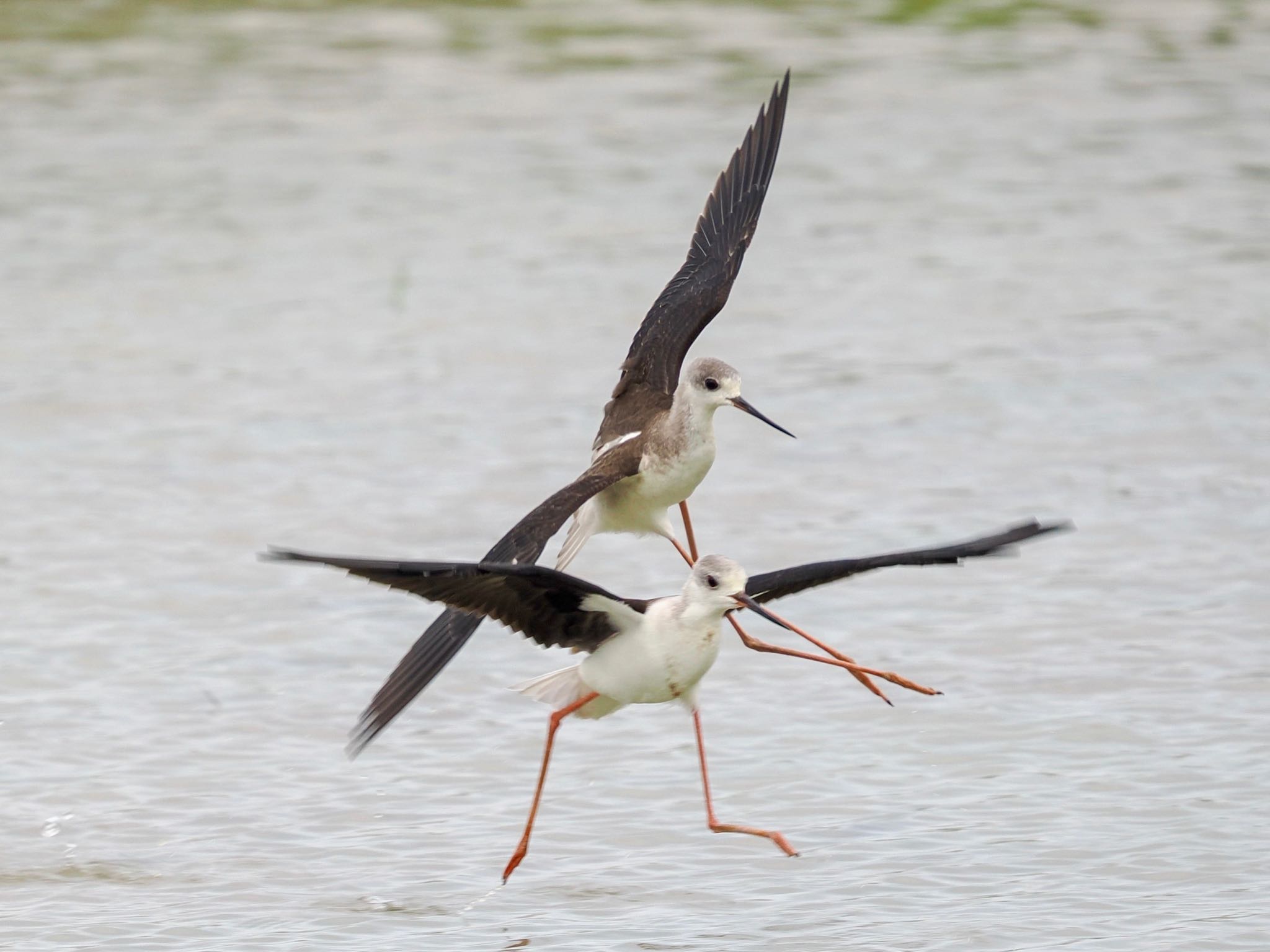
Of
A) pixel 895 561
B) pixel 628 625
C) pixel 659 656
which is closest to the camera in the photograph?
pixel 895 561

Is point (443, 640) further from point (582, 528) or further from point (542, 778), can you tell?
point (582, 528)

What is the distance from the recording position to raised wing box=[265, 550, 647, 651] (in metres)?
5.70

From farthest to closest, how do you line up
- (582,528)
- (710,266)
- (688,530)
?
(710,266) → (688,530) → (582,528)

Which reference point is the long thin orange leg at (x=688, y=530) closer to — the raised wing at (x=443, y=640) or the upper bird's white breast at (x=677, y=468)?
the upper bird's white breast at (x=677, y=468)

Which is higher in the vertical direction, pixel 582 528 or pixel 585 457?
pixel 582 528

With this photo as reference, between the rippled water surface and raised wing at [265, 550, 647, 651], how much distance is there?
0.85 m

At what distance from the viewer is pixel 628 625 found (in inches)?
275

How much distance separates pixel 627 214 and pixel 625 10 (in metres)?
7.06

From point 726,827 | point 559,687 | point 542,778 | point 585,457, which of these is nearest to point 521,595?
point 559,687

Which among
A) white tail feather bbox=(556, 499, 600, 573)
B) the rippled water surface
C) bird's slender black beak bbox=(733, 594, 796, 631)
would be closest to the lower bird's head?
bird's slender black beak bbox=(733, 594, 796, 631)

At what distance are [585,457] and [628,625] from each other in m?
5.00

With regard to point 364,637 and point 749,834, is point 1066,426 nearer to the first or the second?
point 364,637

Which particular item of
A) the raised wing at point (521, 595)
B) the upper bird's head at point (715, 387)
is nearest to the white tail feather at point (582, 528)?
the upper bird's head at point (715, 387)

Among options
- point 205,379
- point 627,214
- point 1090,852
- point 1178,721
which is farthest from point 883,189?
point 1090,852
